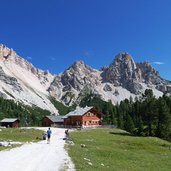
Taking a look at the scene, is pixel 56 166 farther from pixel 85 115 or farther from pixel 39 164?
pixel 85 115

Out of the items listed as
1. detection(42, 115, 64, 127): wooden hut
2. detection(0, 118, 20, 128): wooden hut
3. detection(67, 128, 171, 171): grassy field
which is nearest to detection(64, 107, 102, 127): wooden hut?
detection(42, 115, 64, 127): wooden hut

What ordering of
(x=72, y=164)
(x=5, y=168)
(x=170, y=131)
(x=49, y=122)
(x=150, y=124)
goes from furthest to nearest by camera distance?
1. (x=49, y=122)
2. (x=150, y=124)
3. (x=170, y=131)
4. (x=72, y=164)
5. (x=5, y=168)

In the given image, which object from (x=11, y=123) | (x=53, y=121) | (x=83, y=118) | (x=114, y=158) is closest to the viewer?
(x=114, y=158)

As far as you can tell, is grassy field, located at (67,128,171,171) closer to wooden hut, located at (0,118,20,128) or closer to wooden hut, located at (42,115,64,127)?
wooden hut, located at (0,118,20,128)

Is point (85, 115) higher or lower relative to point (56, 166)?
higher

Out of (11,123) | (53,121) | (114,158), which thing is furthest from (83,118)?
(114,158)

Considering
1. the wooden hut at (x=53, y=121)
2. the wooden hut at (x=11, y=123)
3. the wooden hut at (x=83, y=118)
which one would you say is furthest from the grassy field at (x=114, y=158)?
the wooden hut at (x=53, y=121)

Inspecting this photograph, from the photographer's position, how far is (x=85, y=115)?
134 metres

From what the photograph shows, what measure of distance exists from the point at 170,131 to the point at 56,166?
79.7 metres

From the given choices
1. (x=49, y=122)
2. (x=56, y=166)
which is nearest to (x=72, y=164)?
(x=56, y=166)

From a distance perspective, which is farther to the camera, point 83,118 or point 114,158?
point 83,118

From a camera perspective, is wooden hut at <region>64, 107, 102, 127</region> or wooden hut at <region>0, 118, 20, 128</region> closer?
wooden hut at <region>64, 107, 102, 127</region>

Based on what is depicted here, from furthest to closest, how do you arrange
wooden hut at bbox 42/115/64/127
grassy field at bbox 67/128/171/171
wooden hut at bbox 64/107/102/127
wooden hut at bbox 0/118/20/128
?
wooden hut at bbox 42/115/64/127
wooden hut at bbox 0/118/20/128
wooden hut at bbox 64/107/102/127
grassy field at bbox 67/128/171/171

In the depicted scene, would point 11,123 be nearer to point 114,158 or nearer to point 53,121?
point 53,121
